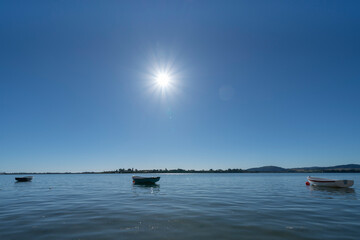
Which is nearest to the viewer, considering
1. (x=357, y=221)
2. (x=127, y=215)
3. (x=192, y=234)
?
(x=192, y=234)

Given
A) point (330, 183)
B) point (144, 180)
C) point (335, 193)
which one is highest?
point (144, 180)

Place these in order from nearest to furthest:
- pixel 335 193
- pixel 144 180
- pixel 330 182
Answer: pixel 335 193 < pixel 330 182 < pixel 144 180

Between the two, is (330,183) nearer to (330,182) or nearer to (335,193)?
(330,182)

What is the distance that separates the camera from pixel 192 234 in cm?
1116

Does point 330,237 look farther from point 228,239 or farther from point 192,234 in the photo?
point 192,234

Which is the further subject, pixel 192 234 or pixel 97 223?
pixel 97 223

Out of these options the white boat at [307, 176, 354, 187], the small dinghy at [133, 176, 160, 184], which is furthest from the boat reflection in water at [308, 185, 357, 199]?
the small dinghy at [133, 176, 160, 184]

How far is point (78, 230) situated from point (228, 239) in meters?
9.15

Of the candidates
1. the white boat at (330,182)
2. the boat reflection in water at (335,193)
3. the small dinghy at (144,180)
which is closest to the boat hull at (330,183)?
the white boat at (330,182)

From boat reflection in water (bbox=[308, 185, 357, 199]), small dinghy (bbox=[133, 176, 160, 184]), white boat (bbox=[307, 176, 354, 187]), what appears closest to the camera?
boat reflection in water (bbox=[308, 185, 357, 199])

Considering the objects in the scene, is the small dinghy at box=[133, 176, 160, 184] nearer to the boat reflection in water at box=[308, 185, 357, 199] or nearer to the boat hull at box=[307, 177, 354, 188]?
the boat reflection in water at box=[308, 185, 357, 199]

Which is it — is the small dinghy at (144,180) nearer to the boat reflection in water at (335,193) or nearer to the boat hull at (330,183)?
the boat reflection in water at (335,193)

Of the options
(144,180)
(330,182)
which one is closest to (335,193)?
(330,182)

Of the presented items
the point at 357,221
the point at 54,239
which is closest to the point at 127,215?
the point at 54,239
